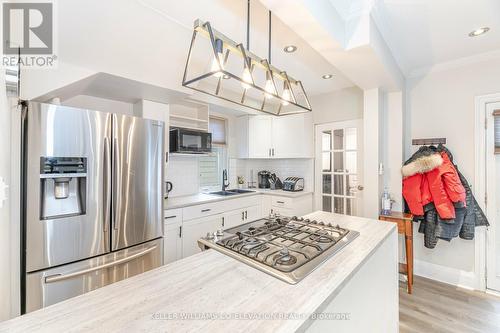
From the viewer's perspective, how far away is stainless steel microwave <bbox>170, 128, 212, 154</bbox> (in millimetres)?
2771

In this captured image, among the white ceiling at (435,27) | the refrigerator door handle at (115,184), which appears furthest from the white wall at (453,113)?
the refrigerator door handle at (115,184)

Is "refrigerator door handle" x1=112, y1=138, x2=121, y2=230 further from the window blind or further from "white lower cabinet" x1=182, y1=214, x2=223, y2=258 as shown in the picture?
the window blind

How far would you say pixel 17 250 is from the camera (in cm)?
138

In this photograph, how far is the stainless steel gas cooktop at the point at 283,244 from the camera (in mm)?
993

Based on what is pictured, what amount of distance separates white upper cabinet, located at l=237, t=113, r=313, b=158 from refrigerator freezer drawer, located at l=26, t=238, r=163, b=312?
7.74 feet

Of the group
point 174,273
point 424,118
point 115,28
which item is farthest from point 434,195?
point 115,28

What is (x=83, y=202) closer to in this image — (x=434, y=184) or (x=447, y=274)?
(x=434, y=184)

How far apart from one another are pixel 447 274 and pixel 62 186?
3.87m

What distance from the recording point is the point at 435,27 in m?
1.95

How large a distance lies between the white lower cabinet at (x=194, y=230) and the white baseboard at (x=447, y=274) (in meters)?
2.56

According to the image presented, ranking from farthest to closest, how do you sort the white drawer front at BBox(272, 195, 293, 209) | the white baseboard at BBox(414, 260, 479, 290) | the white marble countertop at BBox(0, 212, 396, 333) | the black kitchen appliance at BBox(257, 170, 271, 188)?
the black kitchen appliance at BBox(257, 170, 271, 188)
the white drawer front at BBox(272, 195, 293, 209)
the white baseboard at BBox(414, 260, 479, 290)
the white marble countertop at BBox(0, 212, 396, 333)

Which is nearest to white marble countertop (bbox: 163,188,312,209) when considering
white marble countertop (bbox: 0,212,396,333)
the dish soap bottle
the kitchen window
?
the kitchen window

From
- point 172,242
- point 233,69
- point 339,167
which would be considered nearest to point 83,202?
point 172,242

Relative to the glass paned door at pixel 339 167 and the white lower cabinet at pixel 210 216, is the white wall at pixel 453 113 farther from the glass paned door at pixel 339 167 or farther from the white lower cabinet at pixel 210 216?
the white lower cabinet at pixel 210 216
